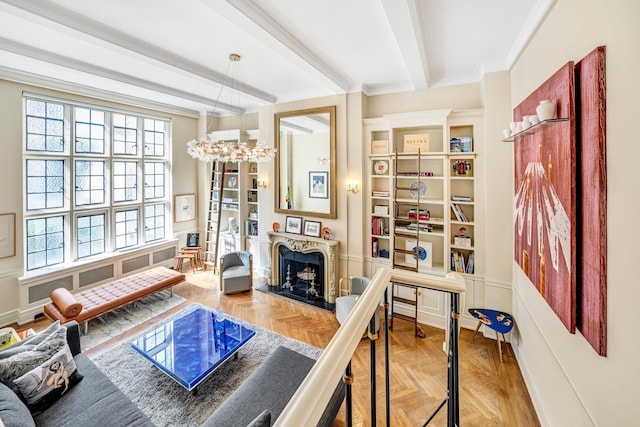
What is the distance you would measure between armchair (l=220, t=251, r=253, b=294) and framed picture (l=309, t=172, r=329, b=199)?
1.69 meters

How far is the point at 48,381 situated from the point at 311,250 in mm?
3422

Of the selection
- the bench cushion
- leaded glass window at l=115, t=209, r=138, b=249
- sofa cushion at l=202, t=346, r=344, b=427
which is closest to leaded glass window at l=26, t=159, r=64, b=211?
leaded glass window at l=115, t=209, r=138, b=249

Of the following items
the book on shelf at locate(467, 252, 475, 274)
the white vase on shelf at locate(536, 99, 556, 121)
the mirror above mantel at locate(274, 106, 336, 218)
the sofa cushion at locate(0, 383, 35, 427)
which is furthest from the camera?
the mirror above mantel at locate(274, 106, 336, 218)

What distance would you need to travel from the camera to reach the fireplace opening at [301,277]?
4.81 m

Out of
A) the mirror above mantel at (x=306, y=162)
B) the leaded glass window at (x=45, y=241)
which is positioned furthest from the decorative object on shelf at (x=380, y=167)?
the leaded glass window at (x=45, y=241)

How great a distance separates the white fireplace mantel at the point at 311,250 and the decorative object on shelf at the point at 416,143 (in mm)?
1892

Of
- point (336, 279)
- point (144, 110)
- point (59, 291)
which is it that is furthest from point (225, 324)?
point (144, 110)

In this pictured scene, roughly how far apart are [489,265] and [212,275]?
514 cm

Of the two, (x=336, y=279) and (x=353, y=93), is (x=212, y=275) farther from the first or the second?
(x=353, y=93)

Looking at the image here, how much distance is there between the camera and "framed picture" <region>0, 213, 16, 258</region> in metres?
3.78

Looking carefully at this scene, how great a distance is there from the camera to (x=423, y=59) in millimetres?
3191

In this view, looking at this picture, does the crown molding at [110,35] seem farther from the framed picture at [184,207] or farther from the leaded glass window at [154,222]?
the leaded glass window at [154,222]

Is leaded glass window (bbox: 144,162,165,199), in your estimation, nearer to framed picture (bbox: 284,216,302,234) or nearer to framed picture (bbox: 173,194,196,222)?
framed picture (bbox: 173,194,196,222)

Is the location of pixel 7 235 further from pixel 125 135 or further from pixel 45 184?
pixel 125 135
